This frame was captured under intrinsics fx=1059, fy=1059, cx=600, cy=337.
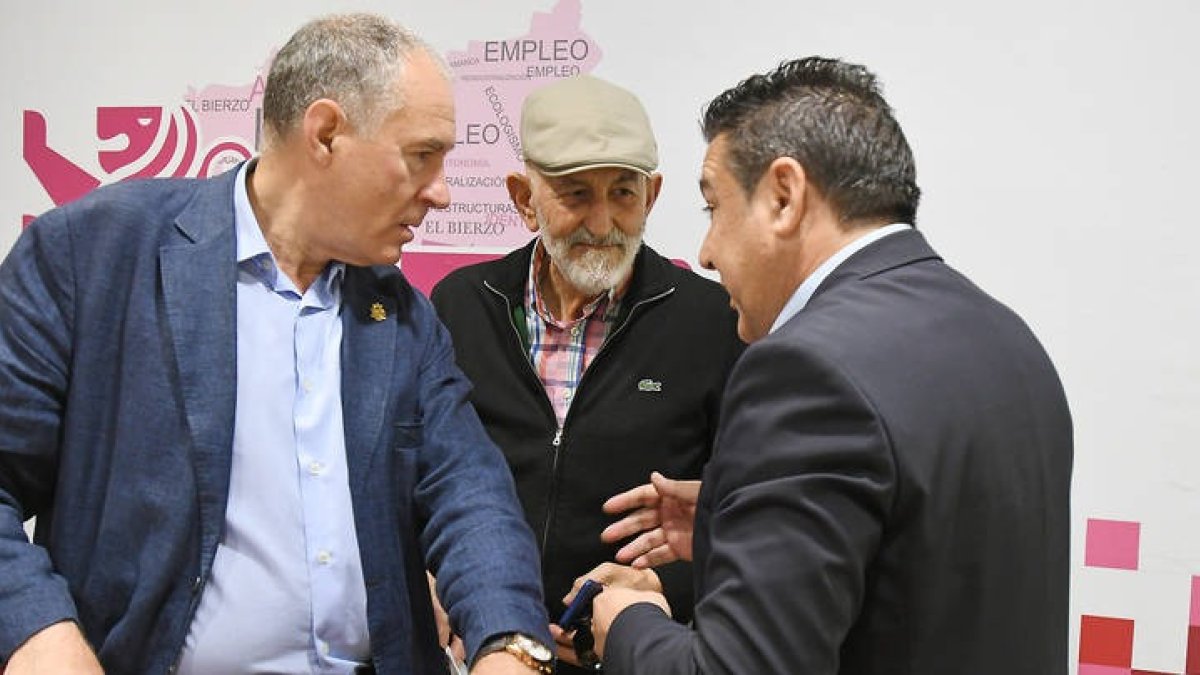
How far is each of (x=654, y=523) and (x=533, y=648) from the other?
512 mm

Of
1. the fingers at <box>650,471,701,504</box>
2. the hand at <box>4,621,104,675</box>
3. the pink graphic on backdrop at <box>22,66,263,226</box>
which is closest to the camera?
the hand at <box>4,621,104,675</box>

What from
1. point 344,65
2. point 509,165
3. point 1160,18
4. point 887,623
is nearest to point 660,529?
point 887,623

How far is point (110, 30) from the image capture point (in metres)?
3.06

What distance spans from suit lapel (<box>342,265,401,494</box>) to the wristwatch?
284 mm

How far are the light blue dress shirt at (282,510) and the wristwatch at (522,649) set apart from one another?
21 centimetres

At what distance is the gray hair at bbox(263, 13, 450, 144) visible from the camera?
143 centimetres

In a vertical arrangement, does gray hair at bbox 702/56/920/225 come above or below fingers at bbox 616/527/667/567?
above

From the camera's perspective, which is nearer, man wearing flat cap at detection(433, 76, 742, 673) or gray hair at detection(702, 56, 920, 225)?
gray hair at detection(702, 56, 920, 225)

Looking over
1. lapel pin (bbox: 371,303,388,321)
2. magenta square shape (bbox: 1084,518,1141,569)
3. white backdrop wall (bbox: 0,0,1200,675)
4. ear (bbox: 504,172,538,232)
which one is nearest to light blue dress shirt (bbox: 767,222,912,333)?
lapel pin (bbox: 371,303,388,321)

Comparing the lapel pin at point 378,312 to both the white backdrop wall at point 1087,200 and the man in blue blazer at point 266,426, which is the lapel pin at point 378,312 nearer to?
the man in blue blazer at point 266,426

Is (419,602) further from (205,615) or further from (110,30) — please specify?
(110,30)

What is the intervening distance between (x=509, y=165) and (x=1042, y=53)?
126 centimetres

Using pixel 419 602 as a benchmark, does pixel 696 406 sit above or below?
above

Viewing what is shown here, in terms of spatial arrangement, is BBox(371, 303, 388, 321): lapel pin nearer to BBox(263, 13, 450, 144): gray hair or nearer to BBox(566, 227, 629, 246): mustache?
BBox(263, 13, 450, 144): gray hair
